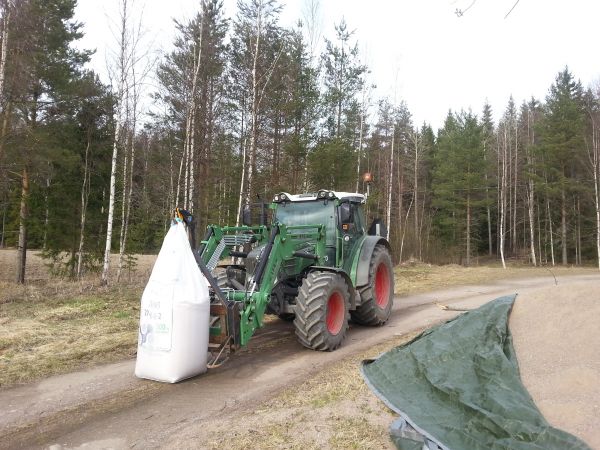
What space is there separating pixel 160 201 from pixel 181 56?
5803 millimetres

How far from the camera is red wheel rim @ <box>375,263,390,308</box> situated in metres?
9.18

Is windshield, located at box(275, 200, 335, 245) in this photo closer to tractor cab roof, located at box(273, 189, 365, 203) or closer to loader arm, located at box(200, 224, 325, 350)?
tractor cab roof, located at box(273, 189, 365, 203)

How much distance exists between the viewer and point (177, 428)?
428cm

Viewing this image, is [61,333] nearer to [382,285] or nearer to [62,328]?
[62,328]

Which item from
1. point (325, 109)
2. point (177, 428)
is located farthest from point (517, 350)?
point (325, 109)

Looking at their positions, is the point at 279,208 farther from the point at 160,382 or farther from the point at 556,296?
the point at 556,296

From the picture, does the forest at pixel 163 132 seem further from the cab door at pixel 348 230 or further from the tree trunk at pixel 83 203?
the cab door at pixel 348 230

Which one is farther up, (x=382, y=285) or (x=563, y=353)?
(x=382, y=285)

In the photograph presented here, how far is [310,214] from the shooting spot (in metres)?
8.38

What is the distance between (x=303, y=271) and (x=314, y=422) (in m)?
3.56

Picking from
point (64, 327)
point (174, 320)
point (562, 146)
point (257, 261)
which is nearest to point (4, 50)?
point (64, 327)

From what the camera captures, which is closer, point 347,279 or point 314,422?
point 314,422

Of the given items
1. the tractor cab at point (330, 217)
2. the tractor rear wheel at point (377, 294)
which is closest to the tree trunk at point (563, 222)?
the tractor rear wheel at point (377, 294)

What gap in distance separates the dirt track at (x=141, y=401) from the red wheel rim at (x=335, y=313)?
0.35 metres
